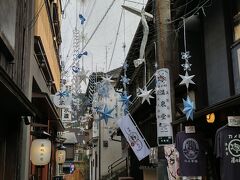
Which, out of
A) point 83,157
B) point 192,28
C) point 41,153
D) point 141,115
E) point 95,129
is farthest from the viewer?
point 83,157

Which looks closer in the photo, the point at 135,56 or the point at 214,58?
the point at 214,58

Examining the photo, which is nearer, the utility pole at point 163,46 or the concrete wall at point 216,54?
the utility pole at point 163,46

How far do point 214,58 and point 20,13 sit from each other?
20.4 ft

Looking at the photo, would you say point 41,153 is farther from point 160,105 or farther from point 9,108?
point 160,105

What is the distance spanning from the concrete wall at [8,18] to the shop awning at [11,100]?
5.57 ft

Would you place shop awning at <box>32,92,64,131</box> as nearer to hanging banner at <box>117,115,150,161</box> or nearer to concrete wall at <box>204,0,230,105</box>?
hanging banner at <box>117,115,150,161</box>

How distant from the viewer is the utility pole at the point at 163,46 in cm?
918

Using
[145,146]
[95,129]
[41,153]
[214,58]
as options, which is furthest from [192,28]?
[95,129]

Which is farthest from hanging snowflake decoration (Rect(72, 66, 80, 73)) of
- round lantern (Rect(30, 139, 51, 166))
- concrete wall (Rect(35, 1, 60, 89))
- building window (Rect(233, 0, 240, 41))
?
building window (Rect(233, 0, 240, 41))

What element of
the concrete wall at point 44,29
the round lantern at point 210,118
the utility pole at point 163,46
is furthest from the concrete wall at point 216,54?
the concrete wall at point 44,29

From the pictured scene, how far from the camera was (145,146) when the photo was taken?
1276 cm

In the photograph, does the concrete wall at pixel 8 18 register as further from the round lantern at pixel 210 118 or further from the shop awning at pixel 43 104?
the round lantern at pixel 210 118

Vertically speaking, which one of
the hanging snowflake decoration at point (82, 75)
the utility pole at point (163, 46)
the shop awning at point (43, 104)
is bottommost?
the shop awning at point (43, 104)

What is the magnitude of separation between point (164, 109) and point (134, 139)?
13.7 feet
